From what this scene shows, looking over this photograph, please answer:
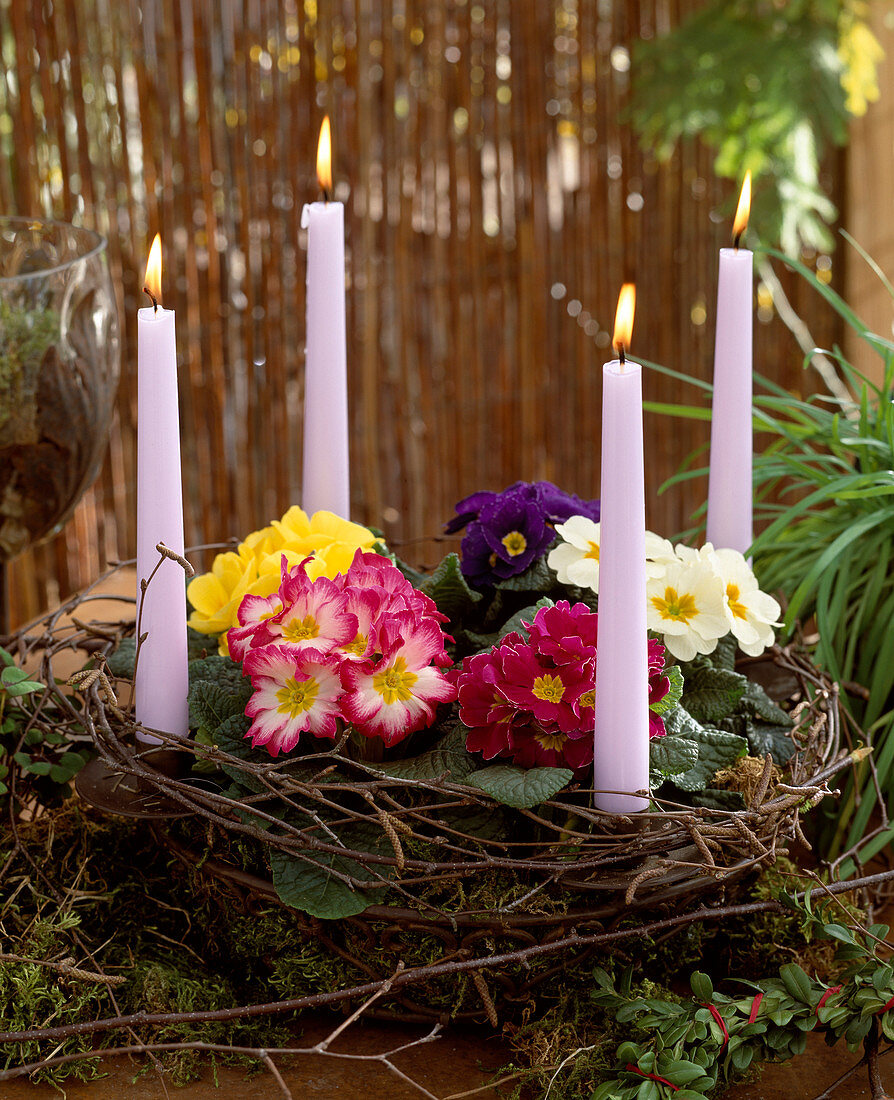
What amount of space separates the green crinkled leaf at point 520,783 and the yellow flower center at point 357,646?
91 millimetres

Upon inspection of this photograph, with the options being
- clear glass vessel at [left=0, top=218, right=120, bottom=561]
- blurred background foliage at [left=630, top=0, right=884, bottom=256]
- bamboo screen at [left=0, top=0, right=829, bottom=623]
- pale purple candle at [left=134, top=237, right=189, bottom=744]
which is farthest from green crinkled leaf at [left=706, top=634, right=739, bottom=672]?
blurred background foliage at [left=630, top=0, right=884, bottom=256]

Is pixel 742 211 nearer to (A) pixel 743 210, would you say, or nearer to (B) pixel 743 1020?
(A) pixel 743 210

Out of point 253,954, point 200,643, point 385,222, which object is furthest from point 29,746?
point 385,222

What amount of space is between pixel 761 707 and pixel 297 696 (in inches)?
11.7

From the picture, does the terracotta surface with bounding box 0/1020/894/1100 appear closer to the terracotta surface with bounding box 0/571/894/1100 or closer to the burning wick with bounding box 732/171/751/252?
the terracotta surface with bounding box 0/571/894/1100

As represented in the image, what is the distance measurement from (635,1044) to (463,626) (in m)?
0.29

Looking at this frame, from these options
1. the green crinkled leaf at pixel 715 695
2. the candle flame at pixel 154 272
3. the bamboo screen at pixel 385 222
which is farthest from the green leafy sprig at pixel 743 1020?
the bamboo screen at pixel 385 222

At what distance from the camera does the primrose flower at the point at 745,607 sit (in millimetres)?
700

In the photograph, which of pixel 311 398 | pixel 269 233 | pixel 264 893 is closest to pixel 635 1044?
pixel 264 893

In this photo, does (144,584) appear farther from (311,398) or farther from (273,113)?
(273,113)

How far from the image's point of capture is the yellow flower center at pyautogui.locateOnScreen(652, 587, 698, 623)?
697mm

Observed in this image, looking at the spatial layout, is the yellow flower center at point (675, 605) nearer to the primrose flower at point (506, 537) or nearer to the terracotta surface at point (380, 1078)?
the primrose flower at point (506, 537)

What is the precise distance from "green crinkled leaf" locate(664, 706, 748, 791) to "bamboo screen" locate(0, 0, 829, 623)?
128cm

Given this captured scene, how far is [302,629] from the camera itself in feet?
2.07
